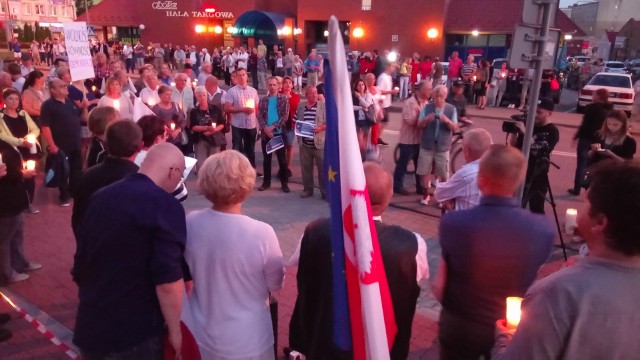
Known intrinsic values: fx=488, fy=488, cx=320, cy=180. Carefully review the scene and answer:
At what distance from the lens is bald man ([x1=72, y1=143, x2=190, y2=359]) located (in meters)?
2.23

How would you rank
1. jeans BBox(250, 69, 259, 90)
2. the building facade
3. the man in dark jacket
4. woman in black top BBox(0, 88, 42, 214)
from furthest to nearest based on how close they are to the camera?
the building facade, jeans BBox(250, 69, 259, 90), woman in black top BBox(0, 88, 42, 214), the man in dark jacket

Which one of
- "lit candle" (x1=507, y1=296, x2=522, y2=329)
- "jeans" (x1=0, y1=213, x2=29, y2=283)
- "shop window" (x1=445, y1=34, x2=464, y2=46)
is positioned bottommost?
"jeans" (x1=0, y1=213, x2=29, y2=283)

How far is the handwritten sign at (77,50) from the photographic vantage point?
7.35 meters

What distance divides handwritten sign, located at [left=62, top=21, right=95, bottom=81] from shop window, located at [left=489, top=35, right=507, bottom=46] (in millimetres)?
26277

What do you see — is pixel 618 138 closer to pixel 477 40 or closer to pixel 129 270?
pixel 129 270

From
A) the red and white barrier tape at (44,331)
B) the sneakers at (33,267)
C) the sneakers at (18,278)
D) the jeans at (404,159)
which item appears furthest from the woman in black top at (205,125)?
the red and white barrier tape at (44,331)

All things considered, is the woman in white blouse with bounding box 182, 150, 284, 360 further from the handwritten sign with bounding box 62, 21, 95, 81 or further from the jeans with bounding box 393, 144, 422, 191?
the handwritten sign with bounding box 62, 21, 95, 81

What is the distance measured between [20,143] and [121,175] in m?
3.72

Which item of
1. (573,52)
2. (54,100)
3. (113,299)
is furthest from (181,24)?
(573,52)

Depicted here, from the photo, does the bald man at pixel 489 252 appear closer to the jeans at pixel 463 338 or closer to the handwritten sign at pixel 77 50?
the jeans at pixel 463 338

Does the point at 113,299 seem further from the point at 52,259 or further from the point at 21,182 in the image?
the point at 52,259

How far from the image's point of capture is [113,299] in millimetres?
2271

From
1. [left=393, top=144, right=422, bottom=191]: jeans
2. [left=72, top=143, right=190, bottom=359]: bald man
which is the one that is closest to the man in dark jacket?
[left=72, top=143, right=190, bottom=359]: bald man

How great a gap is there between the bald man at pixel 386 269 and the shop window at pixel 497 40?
2951 centimetres
